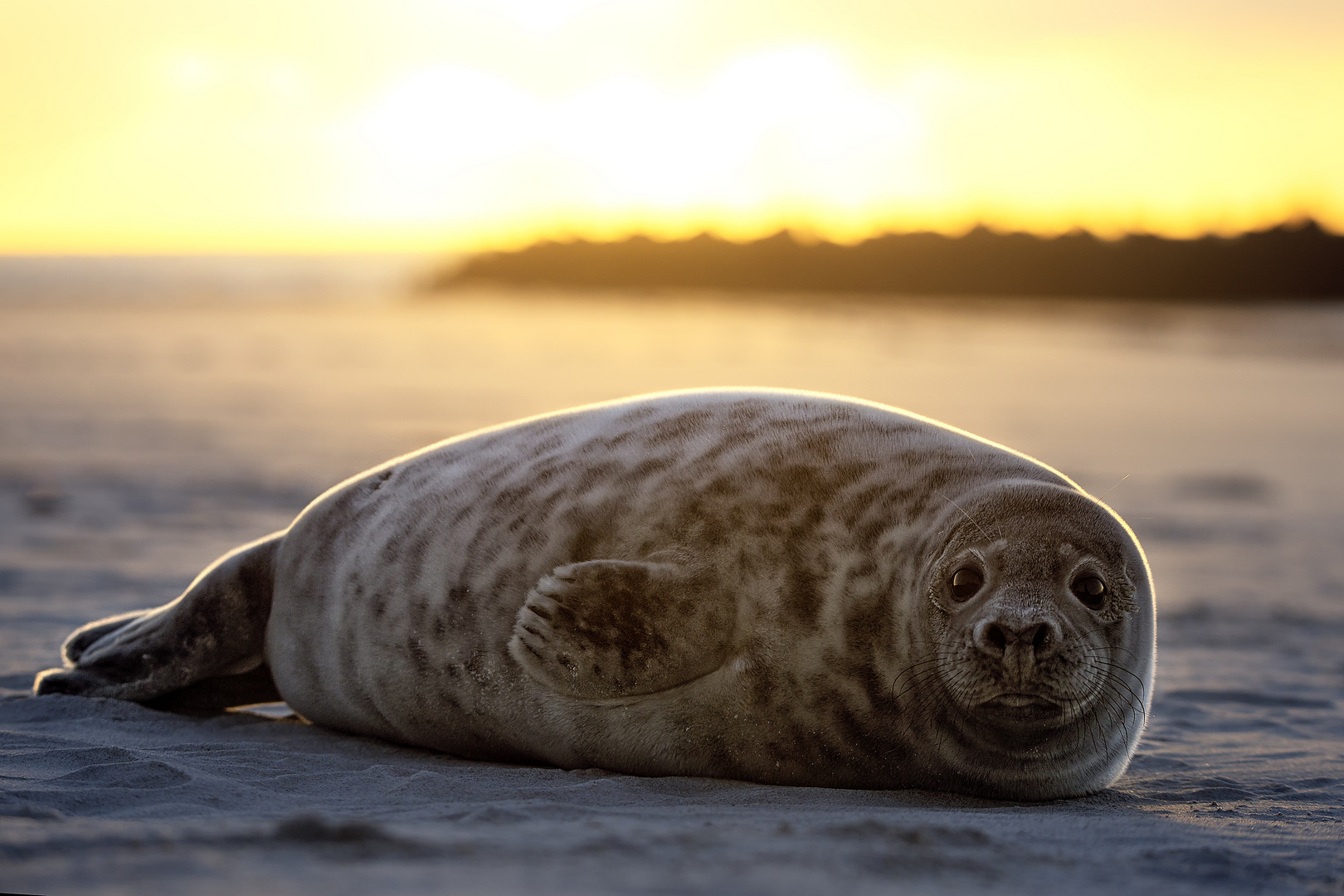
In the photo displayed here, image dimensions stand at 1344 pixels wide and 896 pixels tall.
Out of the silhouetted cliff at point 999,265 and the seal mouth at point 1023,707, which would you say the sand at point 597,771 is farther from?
the silhouetted cliff at point 999,265

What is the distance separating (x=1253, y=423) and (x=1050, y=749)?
31.8 ft

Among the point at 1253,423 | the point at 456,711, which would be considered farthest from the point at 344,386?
the point at 456,711

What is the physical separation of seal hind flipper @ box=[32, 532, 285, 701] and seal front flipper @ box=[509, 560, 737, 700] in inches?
42.5

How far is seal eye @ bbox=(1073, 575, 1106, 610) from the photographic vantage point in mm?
2797

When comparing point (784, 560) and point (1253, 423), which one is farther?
point (1253, 423)

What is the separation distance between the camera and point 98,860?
1960 millimetres

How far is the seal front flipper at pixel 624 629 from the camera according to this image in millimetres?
2900

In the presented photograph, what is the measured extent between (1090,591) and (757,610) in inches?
27.0

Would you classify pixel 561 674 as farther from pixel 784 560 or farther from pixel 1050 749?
pixel 1050 749

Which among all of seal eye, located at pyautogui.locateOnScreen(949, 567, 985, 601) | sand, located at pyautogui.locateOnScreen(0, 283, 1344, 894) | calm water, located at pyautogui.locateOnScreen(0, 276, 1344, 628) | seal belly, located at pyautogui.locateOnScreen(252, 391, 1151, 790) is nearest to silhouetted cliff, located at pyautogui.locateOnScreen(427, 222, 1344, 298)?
calm water, located at pyautogui.locateOnScreen(0, 276, 1344, 628)

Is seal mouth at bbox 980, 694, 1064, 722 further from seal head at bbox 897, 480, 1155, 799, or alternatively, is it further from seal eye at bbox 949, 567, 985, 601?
seal eye at bbox 949, 567, 985, 601

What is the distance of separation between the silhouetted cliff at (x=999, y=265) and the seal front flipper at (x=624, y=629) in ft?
88.8

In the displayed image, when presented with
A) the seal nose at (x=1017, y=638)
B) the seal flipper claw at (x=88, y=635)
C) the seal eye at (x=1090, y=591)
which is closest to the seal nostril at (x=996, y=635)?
the seal nose at (x=1017, y=638)

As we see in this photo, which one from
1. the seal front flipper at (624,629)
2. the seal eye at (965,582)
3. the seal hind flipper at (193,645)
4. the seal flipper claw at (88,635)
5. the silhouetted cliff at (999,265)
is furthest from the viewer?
the silhouetted cliff at (999,265)
